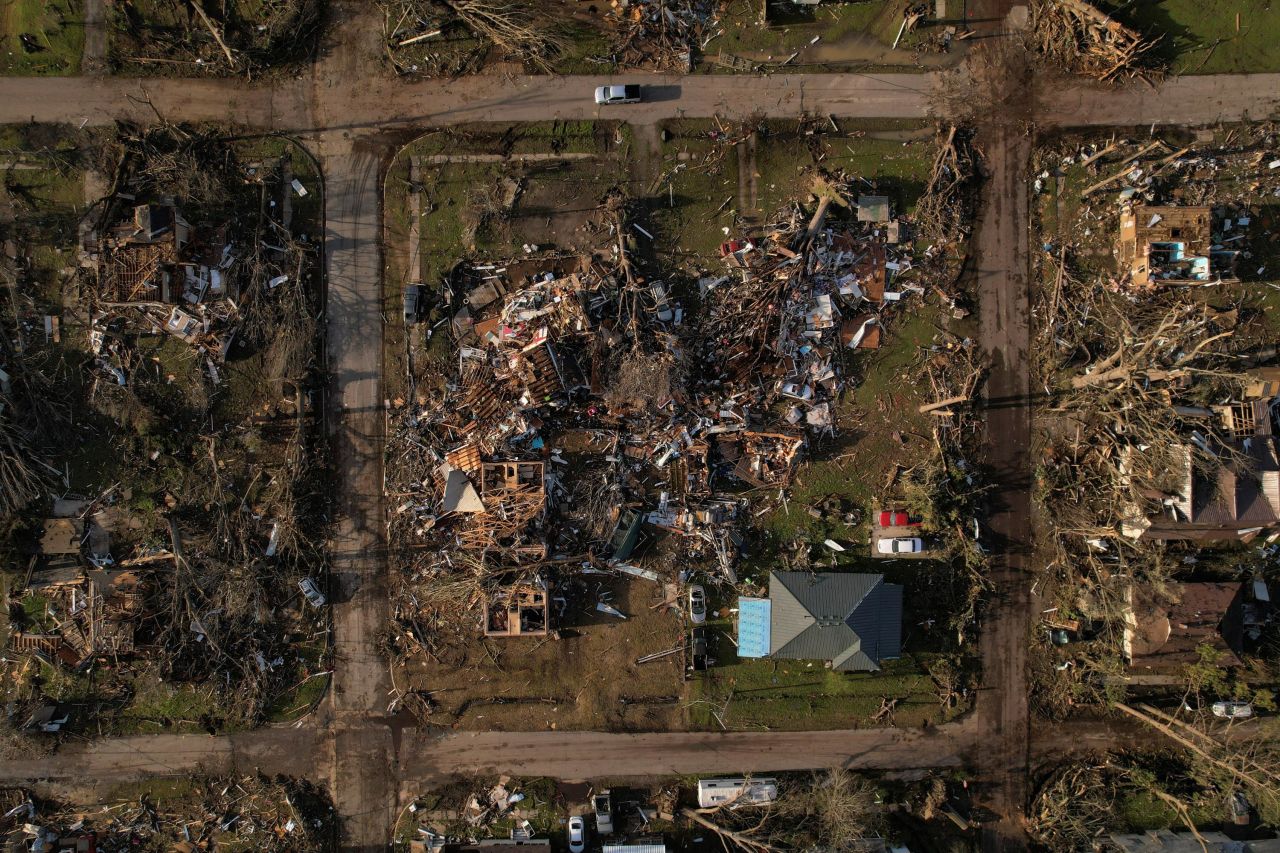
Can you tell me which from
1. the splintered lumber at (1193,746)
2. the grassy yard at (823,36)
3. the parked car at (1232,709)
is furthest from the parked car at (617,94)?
the parked car at (1232,709)

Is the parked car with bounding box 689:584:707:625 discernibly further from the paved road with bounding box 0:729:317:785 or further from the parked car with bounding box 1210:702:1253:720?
the parked car with bounding box 1210:702:1253:720

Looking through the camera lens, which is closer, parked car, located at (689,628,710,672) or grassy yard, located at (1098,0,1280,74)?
grassy yard, located at (1098,0,1280,74)

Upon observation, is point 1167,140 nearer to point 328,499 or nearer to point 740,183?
point 740,183

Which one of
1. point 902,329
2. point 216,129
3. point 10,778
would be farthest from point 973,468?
point 10,778

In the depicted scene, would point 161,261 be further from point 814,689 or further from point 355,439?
point 814,689

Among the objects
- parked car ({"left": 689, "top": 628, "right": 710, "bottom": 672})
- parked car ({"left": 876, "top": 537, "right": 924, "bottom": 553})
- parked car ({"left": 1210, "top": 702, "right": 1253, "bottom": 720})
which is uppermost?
parked car ({"left": 876, "top": 537, "right": 924, "bottom": 553})

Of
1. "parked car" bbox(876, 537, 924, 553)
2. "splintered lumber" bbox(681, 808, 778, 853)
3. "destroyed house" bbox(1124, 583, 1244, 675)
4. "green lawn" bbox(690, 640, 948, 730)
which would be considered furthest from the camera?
"green lawn" bbox(690, 640, 948, 730)

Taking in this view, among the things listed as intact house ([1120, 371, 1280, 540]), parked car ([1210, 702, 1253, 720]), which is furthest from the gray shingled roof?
parked car ([1210, 702, 1253, 720])
